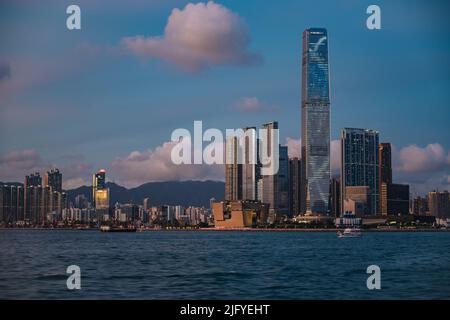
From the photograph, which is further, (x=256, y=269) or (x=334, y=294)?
(x=256, y=269)

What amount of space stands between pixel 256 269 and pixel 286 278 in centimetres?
635

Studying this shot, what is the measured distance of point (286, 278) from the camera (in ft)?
118
